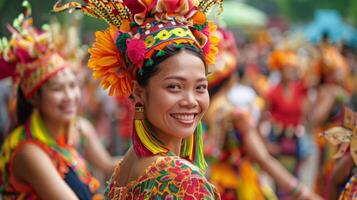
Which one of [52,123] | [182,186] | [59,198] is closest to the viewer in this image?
[182,186]

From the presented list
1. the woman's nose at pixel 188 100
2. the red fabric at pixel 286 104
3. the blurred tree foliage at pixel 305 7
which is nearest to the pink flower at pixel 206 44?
the woman's nose at pixel 188 100

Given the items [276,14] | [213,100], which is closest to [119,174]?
[213,100]

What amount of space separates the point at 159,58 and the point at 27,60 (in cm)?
250

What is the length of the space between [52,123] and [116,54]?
219 cm

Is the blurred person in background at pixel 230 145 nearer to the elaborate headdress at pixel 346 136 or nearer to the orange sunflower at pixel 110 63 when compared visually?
the elaborate headdress at pixel 346 136

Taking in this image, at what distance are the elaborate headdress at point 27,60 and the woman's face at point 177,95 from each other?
92.6 inches

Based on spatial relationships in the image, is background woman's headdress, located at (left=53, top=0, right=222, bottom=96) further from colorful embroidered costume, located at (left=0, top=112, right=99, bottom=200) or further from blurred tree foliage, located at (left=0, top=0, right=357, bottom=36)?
colorful embroidered costume, located at (left=0, top=112, right=99, bottom=200)

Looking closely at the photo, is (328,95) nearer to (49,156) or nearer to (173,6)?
(49,156)

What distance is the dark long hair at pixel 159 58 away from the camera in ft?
11.3

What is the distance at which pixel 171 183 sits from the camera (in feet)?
10.8

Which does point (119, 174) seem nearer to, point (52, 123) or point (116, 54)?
point (116, 54)

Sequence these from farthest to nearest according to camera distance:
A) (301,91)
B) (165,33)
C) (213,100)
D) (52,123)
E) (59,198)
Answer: (301,91) < (213,100) < (52,123) < (59,198) < (165,33)

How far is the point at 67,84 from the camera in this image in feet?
19.0

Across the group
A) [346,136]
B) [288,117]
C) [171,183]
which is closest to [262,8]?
[288,117]
